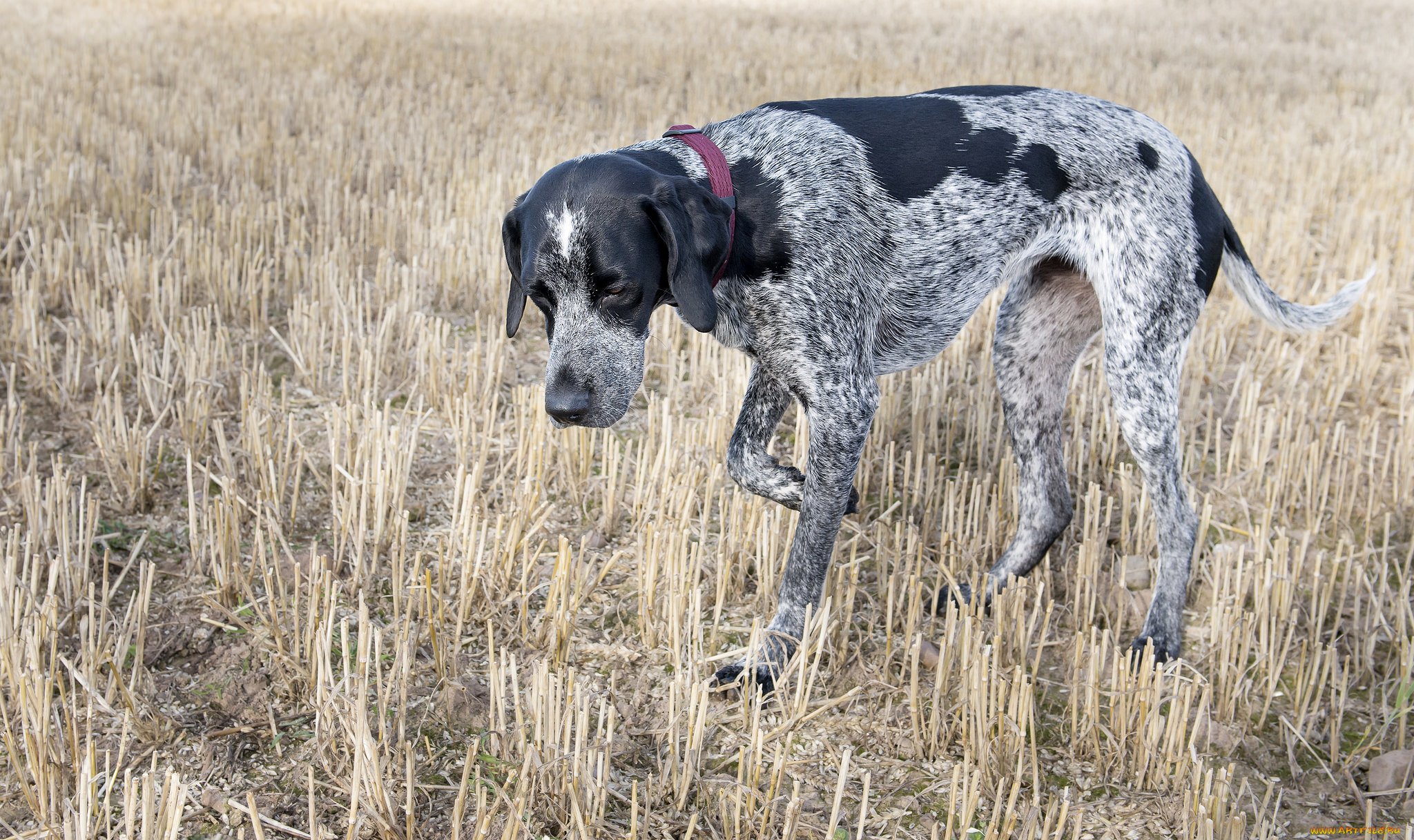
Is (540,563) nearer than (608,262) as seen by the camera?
No

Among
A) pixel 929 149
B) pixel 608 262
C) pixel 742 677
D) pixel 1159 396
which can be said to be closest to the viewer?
pixel 608 262

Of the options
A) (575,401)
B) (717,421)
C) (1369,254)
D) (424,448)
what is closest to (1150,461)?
(717,421)

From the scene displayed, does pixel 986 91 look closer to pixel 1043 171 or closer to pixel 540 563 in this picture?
pixel 1043 171

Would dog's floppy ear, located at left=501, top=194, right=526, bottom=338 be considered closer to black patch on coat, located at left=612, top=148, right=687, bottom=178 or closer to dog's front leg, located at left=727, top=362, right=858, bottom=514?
black patch on coat, located at left=612, top=148, right=687, bottom=178

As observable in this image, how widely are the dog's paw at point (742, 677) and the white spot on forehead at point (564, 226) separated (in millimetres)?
1188

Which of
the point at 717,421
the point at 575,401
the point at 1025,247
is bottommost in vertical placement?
the point at 717,421

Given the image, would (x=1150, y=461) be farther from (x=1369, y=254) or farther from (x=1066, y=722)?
(x=1369, y=254)

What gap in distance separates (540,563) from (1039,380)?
1.74 meters

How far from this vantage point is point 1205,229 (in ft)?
10.4

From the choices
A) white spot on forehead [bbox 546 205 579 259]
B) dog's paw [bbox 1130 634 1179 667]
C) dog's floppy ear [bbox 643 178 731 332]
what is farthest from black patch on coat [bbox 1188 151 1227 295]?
white spot on forehead [bbox 546 205 579 259]

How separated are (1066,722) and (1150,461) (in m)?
0.88

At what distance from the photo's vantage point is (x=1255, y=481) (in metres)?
3.92

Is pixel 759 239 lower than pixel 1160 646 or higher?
higher

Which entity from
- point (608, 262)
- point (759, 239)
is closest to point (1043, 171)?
point (759, 239)
